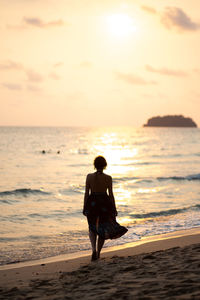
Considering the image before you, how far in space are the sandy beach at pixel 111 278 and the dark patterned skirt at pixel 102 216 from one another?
1.78 feet

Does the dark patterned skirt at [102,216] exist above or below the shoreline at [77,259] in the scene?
above

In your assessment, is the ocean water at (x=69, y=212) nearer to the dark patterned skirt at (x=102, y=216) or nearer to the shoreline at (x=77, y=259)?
the shoreline at (x=77, y=259)

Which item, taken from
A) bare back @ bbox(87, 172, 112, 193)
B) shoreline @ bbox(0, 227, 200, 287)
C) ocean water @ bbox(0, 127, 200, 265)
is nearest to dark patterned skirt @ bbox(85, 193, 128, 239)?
bare back @ bbox(87, 172, 112, 193)

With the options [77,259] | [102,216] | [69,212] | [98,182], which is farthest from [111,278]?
[69,212]

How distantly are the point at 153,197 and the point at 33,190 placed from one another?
6596 mm

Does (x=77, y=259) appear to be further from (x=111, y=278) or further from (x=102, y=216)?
(x=111, y=278)

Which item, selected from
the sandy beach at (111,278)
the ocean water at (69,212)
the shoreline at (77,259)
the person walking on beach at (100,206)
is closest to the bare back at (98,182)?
the person walking on beach at (100,206)

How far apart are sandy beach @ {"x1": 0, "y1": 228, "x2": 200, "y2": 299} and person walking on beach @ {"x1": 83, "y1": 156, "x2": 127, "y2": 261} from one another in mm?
570

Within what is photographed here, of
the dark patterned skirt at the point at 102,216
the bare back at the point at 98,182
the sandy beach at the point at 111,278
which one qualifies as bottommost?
the sandy beach at the point at 111,278

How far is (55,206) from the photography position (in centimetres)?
1678

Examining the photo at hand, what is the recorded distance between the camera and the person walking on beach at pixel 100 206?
7355 mm

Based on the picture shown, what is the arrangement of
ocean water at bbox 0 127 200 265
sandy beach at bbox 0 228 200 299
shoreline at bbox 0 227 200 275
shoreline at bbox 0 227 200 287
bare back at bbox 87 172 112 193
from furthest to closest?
ocean water at bbox 0 127 200 265 → shoreline at bbox 0 227 200 275 → bare back at bbox 87 172 112 193 → shoreline at bbox 0 227 200 287 → sandy beach at bbox 0 228 200 299

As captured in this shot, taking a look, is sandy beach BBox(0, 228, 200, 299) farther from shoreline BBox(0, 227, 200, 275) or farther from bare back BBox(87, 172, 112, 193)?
bare back BBox(87, 172, 112, 193)

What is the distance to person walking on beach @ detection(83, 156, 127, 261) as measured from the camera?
7.36 meters
